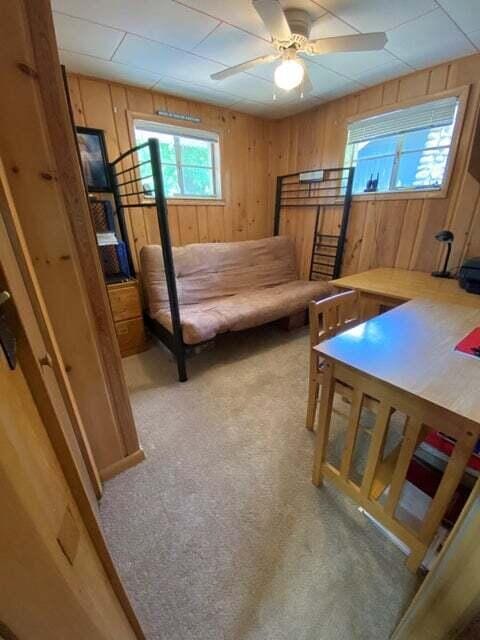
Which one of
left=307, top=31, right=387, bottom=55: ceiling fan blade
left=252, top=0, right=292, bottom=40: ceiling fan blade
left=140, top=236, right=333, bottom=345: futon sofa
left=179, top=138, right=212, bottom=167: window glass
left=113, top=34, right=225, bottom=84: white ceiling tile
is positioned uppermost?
left=113, top=34, right=225, bottom=84: white ceiling tile

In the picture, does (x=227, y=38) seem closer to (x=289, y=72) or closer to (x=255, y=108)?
(x=289, y=72)

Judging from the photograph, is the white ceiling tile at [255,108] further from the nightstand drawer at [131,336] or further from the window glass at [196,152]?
the nightstand drawer at [131,336]

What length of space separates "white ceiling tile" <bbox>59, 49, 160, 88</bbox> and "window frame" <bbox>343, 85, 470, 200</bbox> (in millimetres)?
1967

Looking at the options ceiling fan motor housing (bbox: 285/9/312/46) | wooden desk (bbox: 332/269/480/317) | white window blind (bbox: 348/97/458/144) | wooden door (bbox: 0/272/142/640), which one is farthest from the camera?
white window blind (bbox: 348/97/458/144)

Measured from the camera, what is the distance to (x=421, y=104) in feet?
7.63

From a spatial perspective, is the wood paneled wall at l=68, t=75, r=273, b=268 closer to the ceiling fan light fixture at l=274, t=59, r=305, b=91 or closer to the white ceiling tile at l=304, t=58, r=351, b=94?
the white ceiling tile at l=304, t=58, r=351, b=94

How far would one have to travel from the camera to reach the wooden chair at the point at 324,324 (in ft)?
4.88

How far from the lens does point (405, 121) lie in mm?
2453

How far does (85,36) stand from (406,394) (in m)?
2.70

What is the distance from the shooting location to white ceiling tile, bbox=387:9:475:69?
5.51 ft

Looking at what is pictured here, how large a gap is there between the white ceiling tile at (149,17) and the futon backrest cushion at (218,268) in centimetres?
147

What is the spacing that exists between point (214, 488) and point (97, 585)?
34.2 inches

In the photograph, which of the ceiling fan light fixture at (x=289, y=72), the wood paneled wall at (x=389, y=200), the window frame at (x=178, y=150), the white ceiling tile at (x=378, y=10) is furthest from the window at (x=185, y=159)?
the white ceiling tile at (x=378, y=10)

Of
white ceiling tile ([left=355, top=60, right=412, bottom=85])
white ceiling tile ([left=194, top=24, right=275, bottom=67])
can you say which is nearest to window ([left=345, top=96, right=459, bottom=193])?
white ceiling tile ([left=355, top=60, right=412, bottom=85])
